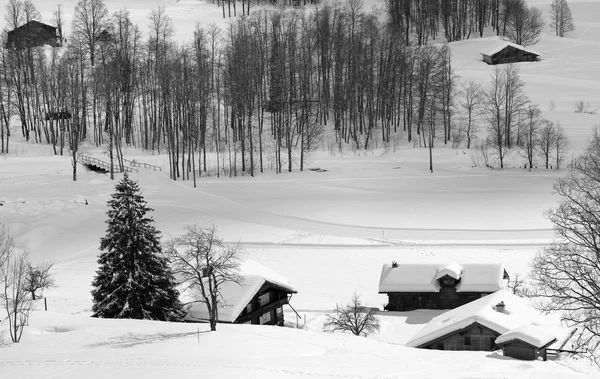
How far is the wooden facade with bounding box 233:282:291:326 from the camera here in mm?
43031

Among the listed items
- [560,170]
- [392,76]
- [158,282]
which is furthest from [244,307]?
[392,76]

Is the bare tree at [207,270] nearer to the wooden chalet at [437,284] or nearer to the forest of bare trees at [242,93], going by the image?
the wooden chalet at [437,284]

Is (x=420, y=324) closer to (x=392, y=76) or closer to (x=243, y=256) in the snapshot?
(x=243, y=256)

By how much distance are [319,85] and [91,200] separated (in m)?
36.5

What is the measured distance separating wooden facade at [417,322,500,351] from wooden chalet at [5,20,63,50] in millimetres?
66195

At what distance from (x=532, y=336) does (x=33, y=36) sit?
78139 mm

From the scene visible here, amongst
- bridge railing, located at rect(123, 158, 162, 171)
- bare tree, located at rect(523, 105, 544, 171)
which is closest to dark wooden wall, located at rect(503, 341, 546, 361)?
bare tree, located at rect(523, 105, 544, 171)

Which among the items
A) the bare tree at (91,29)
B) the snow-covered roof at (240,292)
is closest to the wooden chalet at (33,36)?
the bare tree at (91,29)

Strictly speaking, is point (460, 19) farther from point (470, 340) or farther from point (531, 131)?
point (470, 340)

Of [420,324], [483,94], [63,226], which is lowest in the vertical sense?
[420,324]

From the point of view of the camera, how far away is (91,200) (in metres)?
62.3

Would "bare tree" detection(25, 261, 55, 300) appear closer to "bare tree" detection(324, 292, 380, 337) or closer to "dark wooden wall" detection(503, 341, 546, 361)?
"bare tree" detection(324, 292, 380, 337)

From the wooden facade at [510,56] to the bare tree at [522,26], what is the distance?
214 inches

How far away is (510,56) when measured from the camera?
337 feet
